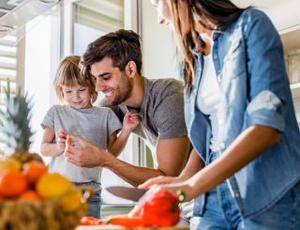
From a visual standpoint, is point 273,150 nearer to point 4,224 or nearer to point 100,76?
point 4,224

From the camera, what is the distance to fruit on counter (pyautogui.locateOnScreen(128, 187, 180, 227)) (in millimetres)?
832

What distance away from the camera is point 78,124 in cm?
215

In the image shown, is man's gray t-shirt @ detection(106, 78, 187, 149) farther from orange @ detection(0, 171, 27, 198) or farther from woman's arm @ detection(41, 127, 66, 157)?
orange @ detection(0, 171, 27, 198)

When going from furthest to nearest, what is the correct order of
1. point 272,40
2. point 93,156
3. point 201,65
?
point 93,156
point 201,65
point 272,40

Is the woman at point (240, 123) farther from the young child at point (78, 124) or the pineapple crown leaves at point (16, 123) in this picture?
the young child at point (78, 124)

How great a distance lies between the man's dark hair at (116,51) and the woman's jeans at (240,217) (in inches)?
35.8

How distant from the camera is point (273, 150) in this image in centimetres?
110

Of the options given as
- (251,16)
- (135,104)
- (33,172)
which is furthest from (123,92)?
(33,172)

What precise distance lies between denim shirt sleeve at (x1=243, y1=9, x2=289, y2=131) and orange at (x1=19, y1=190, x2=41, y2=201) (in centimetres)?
49

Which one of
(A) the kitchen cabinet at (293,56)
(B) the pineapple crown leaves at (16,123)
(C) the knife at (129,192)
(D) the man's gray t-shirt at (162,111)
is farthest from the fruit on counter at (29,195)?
(A) the kitchen cabinet at (293,56)

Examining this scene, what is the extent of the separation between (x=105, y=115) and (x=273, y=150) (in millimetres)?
1123

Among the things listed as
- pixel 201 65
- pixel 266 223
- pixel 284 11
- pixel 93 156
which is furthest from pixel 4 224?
pixel 284 11

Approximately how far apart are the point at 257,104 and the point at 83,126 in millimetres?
1237

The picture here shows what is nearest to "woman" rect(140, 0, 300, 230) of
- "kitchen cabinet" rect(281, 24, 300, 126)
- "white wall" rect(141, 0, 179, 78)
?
"kitchen cabinet" rect(281, 24, 300, 126)
